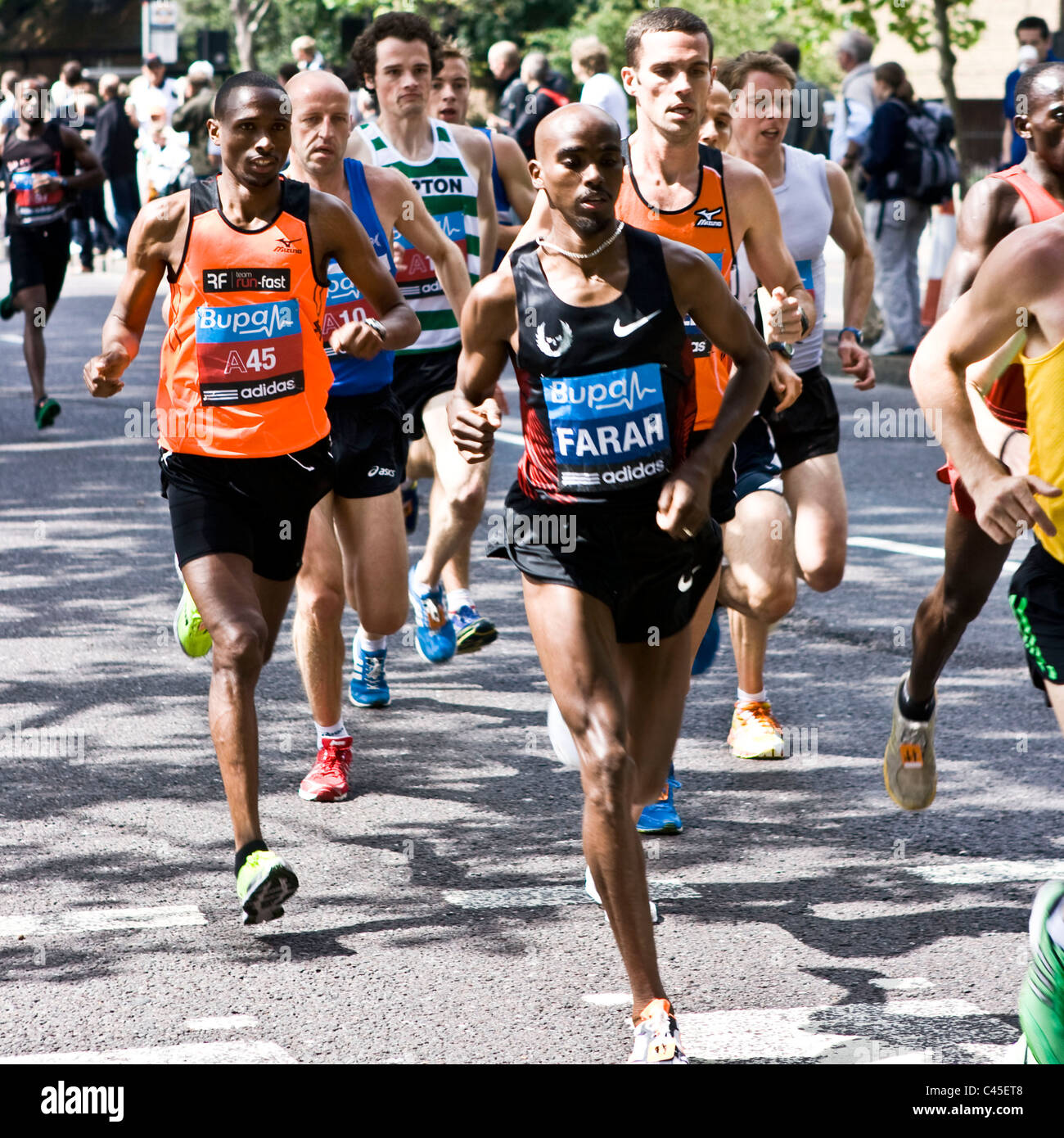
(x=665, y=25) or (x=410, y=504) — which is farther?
(x=410, y=504)

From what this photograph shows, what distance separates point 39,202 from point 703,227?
8.99 metres

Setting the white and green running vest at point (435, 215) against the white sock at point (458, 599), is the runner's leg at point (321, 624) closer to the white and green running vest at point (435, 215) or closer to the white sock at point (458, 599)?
the white and green running vest at point (435, 215)

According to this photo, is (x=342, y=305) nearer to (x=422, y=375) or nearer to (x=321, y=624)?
(x=321, y=624)

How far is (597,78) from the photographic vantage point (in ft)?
47.1

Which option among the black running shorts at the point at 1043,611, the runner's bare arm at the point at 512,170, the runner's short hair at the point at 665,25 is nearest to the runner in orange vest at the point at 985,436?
the black running shorts at the point at 1043,611

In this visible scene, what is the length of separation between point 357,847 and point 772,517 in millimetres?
1683

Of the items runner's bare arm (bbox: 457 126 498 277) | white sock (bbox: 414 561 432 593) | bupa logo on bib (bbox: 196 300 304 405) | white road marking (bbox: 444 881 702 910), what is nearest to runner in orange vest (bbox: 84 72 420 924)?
bupa logo on bib (bbox: 196 300 304 405)

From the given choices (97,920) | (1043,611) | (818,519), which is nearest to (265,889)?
(97,920)

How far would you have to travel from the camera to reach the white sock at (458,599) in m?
7.77

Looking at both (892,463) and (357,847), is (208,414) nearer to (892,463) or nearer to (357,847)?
(357,847)

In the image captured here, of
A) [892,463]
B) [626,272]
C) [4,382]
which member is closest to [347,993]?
[626,272]

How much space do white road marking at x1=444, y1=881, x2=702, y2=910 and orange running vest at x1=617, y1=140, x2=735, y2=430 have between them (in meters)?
1.27

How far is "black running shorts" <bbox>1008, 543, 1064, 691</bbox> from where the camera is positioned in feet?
12.4

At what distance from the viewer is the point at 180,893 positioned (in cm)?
495
